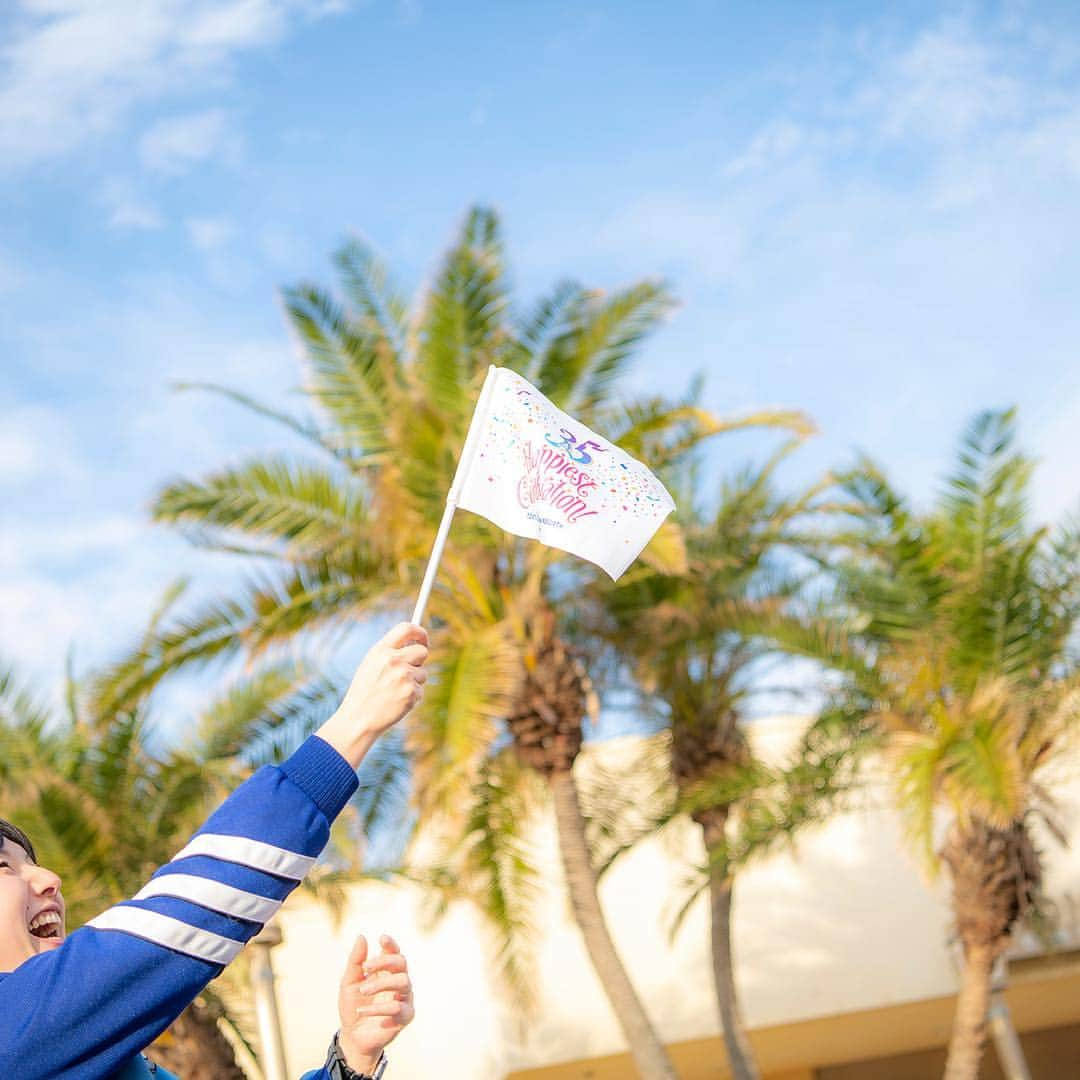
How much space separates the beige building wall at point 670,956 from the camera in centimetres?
1820

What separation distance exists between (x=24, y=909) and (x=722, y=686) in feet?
41.0

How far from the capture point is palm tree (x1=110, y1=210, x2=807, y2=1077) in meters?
12.0

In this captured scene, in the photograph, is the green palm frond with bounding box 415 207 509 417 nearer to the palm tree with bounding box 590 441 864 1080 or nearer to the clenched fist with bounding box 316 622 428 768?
the palm tree with bounding box 590 441 864 1080

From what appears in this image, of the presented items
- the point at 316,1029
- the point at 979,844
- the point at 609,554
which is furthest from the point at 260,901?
the point at 316,1029

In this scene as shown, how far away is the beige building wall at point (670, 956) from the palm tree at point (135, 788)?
547cm

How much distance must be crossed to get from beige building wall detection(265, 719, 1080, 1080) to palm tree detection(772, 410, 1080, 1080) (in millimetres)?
5074

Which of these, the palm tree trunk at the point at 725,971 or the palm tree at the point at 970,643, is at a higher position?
the palm tree at the point at 970,643

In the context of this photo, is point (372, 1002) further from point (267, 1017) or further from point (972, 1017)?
point (972, 1017)

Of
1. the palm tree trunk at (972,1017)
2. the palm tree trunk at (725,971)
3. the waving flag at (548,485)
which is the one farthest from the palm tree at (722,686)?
the waving flag at (548,485)

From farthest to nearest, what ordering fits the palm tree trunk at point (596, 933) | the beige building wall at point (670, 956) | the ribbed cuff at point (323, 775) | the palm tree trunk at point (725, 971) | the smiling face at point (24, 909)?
the beige building wall at point (670, 956), the palm tree trunk at point (725, 971), the palm tree trunk at point (596, 933), the smiling face at point (24, 909), the ribbed cuff at point (323, 775)

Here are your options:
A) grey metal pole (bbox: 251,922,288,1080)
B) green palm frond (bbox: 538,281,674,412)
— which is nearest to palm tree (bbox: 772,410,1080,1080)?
green palm frond (bbox: 538,281,674,412)

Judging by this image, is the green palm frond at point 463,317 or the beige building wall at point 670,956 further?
the beige building wall at point 670,956

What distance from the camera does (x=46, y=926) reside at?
2.12m

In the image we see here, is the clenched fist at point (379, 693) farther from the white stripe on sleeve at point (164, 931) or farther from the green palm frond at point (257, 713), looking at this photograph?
the green palm frond at point (257, 713)
